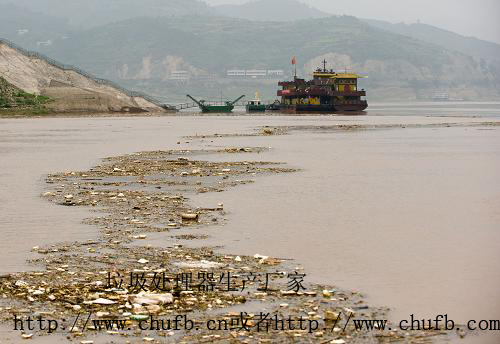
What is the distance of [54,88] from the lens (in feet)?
452

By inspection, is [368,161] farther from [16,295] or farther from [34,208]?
[16,295]

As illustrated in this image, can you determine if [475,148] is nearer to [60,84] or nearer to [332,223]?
[332,223]

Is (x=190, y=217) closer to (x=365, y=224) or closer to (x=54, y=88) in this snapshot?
(x=365, y=224)

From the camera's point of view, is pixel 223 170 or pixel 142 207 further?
pixel 223 170

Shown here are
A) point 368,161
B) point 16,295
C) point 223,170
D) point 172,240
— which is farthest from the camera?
point 368,161

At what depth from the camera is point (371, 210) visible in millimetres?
23266

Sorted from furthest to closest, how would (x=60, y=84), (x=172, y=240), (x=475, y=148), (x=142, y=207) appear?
(x=60, y=84), (x=475, y=148), (x=142, y=207), (x=172, y=240)

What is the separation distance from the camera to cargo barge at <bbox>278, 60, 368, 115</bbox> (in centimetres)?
14712

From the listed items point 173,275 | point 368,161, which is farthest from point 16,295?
point 368,161

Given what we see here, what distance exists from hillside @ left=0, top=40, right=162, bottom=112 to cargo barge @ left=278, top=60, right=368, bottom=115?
27087 mm

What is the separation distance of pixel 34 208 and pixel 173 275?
10.5 metres

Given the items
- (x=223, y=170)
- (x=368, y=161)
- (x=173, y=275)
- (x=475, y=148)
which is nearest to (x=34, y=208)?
(x=173, y=275)

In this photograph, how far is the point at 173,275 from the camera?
14.3m

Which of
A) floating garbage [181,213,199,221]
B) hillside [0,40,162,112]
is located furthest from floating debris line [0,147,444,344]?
hillside [0,40,162,112]
